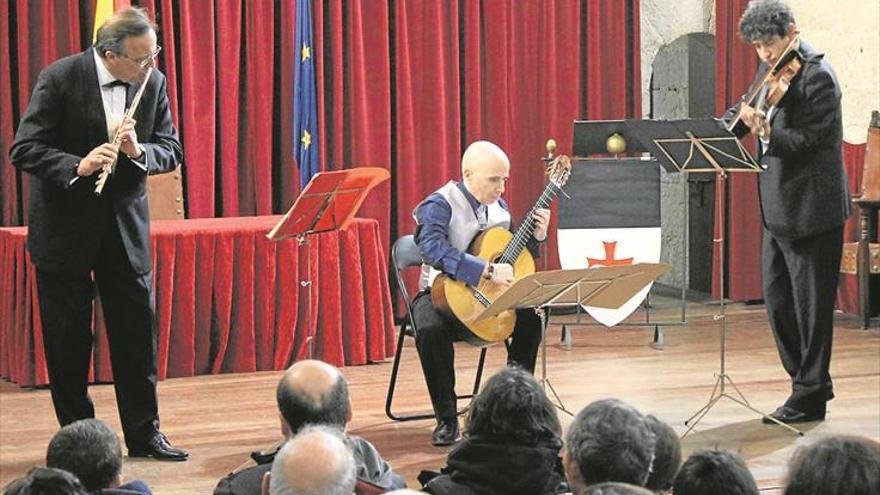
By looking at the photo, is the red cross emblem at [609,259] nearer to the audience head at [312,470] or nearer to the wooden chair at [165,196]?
the wooden chair at [165,196]

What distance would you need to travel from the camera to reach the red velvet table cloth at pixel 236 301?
6.74 m

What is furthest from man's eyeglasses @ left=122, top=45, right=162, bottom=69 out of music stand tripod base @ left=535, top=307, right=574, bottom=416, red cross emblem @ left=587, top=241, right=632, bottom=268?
red cross emblem @ left=587, top=241, right=632, bottom=268

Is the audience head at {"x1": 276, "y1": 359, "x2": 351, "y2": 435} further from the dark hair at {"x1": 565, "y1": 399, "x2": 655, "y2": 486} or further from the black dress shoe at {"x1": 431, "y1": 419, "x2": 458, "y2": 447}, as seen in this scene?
the black dress shoe at {"x1": 431, "y1": 419, "x2": 458, "y2": 447}

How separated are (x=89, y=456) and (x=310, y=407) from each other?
0.53m

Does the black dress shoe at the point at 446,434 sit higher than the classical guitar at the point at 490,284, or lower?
lower

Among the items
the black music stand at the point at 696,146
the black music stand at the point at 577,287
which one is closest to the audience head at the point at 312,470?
the black music stand at the point at 577,287

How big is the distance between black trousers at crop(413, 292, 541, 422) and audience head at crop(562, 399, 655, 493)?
2.57 m

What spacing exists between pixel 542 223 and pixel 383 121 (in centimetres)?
325

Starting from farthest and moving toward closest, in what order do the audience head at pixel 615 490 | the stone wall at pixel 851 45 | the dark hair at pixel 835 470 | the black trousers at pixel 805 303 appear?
the stone wall at pixel 851 45, the black trousers at pixel 805 303, the dark hair at pixel 835 470, the audience head at pixel 615 490

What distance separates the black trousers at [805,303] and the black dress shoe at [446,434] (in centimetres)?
142

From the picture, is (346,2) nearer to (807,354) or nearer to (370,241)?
(370,241)

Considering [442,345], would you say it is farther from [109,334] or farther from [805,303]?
[805,303]

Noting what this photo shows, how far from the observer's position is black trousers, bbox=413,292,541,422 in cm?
545

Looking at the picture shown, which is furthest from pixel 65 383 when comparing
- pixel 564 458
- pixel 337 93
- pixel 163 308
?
pixel 337 93
